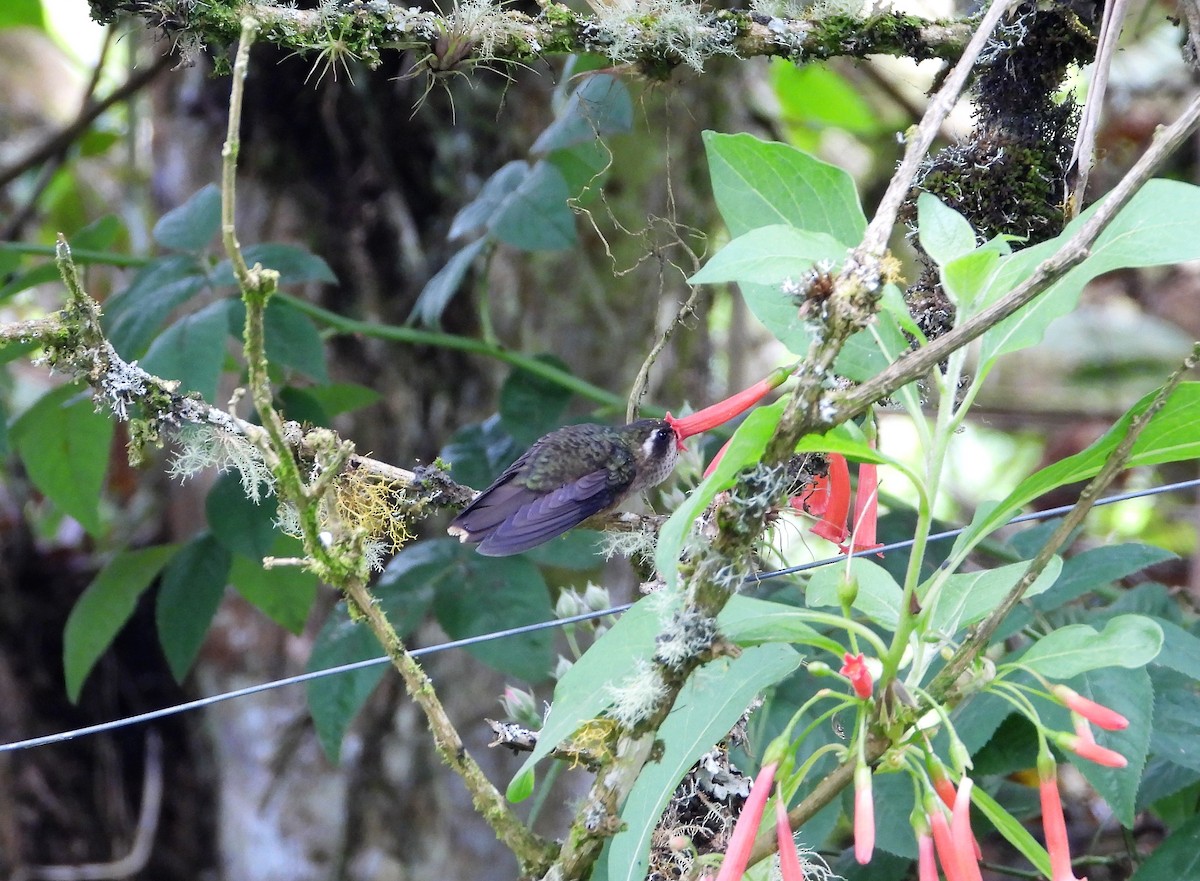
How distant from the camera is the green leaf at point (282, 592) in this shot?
82.2 inches

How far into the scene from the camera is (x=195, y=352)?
181 centimetres

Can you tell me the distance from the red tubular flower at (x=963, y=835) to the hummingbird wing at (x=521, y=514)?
76 centimetres

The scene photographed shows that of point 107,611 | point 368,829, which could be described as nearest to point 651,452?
point 107,611

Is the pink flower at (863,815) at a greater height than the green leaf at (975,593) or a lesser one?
lesser

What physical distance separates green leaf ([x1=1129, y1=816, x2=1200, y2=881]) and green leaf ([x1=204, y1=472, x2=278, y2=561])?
4.54ft

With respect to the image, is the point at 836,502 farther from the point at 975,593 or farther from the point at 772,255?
the point at 772,255

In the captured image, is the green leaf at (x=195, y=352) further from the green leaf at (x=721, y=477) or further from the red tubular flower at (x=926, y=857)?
the red tubular flower at (x=926, y=857)

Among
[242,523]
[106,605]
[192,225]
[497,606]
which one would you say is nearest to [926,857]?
[497,606]

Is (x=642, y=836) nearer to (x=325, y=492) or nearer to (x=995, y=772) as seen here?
(x=325, y=492)

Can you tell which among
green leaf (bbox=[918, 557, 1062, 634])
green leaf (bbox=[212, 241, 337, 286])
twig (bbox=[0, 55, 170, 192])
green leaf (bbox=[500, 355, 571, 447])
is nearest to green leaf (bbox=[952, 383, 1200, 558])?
green leaf (bbox=[918, 557, 1062, 634])

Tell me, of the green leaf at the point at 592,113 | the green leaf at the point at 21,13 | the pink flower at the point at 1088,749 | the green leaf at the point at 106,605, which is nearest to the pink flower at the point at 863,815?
the pink flower at the point at 1088,749

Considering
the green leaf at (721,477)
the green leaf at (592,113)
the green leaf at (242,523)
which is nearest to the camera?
the green leaf at (721,477)

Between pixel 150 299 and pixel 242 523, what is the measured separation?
1.43ft

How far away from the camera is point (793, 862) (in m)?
0.85
